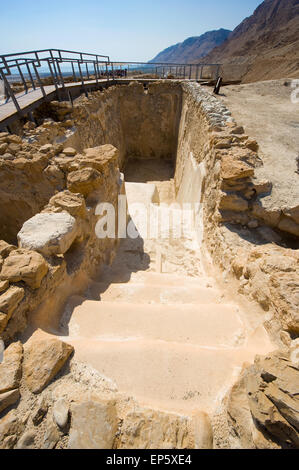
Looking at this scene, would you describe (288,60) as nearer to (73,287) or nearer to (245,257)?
(245,257)

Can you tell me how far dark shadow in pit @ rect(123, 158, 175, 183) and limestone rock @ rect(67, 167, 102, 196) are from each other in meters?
8.57

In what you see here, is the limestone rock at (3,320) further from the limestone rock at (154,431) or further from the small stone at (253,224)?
the small stone at (253,224)

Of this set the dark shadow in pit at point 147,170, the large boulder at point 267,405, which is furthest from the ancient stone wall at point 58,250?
the dark shadow in pit at point 147,170

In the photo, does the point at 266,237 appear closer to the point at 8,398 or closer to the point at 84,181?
the point at 84,181

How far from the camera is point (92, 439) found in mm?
1142

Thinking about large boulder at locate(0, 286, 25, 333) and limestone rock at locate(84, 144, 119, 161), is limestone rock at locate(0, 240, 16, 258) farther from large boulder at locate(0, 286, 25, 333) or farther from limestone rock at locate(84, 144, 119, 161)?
limestone rock at locate(84, 144, 119, 161)

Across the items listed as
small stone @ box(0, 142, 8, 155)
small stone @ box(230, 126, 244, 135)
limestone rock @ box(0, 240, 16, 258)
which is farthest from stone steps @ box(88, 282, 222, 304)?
small stone @ box(230, 126, 244, 135)

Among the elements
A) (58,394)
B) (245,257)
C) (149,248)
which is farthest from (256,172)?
(58,394)

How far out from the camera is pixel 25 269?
1.85 metres

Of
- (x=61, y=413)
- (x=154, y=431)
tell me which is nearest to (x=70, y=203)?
(x=61, y=413)

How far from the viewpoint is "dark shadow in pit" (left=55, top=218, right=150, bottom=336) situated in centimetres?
217

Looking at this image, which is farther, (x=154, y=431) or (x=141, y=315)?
(x=141, y=315)

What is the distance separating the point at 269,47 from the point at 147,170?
111 ft
